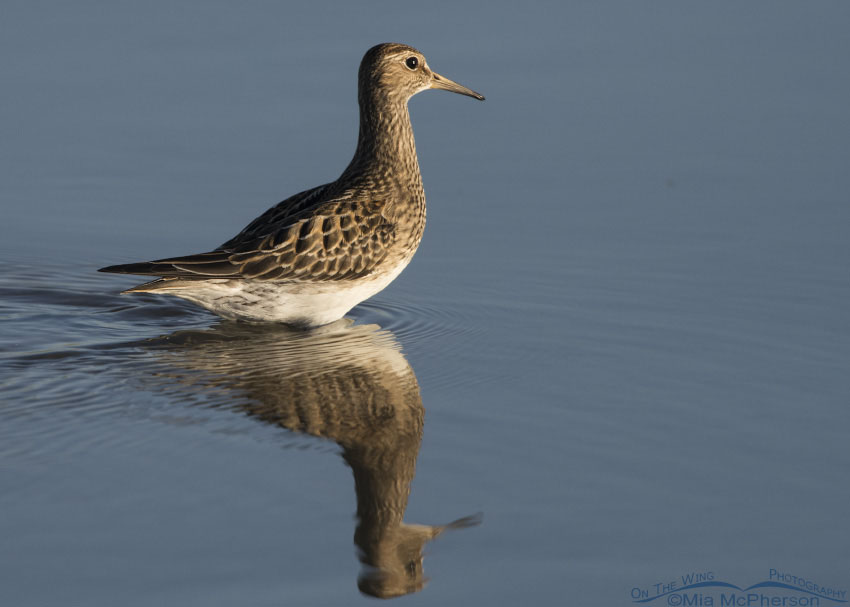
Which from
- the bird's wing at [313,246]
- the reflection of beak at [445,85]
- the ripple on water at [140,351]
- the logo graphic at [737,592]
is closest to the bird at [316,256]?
the bird's wing at [313,246]

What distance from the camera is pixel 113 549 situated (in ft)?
19.2

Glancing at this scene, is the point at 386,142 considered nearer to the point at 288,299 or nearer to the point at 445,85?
the point at 445,85

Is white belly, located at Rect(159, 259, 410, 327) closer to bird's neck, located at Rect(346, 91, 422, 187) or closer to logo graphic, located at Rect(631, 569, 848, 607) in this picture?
bird's neck, located at Rect(346, 91, 422, 187)

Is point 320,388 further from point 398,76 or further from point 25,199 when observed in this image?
point 25,199

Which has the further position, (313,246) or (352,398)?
(313,246)

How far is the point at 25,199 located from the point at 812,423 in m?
7.36

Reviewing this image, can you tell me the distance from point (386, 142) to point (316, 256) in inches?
51.7

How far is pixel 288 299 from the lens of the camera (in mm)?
9766

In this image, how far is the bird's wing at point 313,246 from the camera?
31.6ft

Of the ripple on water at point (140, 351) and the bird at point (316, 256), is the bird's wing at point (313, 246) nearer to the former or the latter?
the bird at point (316, 256)

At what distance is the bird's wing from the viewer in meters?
9.62

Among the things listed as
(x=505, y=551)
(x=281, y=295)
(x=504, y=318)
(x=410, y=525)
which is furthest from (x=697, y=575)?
(x=281, y=295)

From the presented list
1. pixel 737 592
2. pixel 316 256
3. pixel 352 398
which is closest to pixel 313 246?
pixel 316 256

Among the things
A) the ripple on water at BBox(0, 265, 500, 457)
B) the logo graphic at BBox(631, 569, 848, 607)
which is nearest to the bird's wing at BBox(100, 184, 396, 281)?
the ripple on water at BBox(0, 265, 500, 457)
